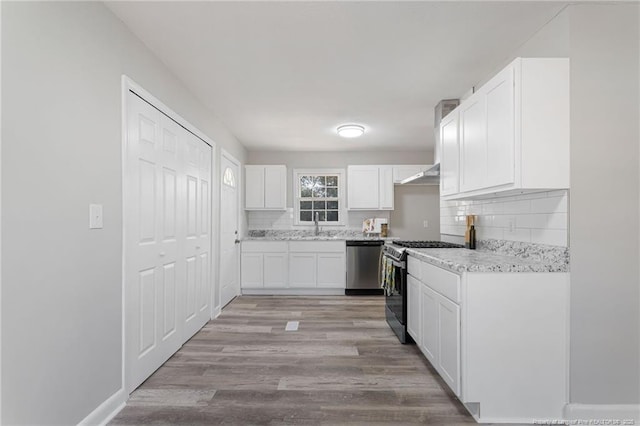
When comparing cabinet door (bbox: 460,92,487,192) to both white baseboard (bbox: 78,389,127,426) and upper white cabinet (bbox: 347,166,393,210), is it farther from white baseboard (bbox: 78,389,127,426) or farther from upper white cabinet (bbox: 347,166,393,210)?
upper white cabinet (bbox: 347,166,393,210)

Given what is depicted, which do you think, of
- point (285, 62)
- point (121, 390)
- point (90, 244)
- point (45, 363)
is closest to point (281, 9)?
point (285, 62)

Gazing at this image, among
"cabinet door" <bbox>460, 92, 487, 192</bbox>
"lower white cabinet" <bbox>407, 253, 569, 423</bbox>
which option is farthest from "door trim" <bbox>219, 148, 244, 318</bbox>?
"lower white cabinet" <bbox>407, 253, 569, 423</bbox>

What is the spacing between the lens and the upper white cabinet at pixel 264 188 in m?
5.67

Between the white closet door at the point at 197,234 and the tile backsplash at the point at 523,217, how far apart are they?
2654 millimetres

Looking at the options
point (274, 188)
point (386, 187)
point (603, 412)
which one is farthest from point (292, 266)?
point (603, 412)

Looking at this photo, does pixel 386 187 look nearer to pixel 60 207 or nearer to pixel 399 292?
pixel 399 292

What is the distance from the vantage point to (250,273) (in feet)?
17.2

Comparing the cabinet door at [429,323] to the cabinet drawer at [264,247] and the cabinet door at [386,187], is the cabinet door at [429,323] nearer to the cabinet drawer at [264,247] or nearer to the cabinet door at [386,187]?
the cabinet drawer at [264,247]

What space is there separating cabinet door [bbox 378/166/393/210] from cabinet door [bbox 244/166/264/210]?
201cm

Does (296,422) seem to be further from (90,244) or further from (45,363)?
(90,244)

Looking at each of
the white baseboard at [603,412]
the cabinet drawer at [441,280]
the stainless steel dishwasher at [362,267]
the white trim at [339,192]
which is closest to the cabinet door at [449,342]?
the cabinet drawer at [441,280]

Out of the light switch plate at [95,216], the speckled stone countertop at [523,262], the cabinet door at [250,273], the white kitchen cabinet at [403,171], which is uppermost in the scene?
the white kitchen cabinet at [403,171]

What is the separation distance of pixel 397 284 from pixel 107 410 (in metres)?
2.39

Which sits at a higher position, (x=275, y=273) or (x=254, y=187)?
(x=254, y=187)
